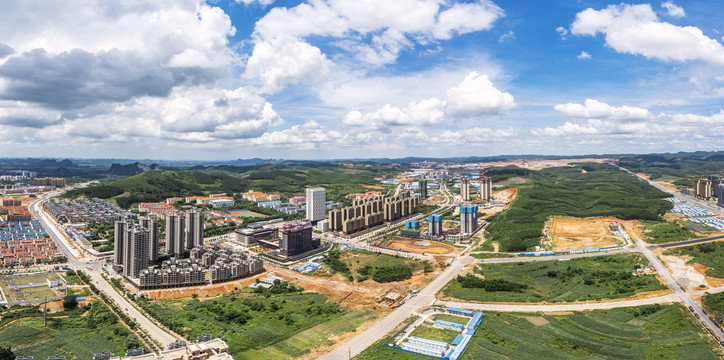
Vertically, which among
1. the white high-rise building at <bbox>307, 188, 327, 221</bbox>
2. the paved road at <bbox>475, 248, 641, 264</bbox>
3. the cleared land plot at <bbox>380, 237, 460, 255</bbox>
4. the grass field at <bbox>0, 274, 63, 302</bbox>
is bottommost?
the grass field at <bbox>0, 274, 63, 302</bbox>

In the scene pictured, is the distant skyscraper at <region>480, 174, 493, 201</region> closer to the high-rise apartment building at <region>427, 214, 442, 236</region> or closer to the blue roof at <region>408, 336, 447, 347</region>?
the high-rise apartment building at <region>427, 214, 442, 236</region>

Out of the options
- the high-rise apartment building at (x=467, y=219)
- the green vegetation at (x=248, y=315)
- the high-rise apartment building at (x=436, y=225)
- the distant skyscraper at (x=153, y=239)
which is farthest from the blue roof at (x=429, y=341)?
the high-rise apartment building at (x=467, y=219)

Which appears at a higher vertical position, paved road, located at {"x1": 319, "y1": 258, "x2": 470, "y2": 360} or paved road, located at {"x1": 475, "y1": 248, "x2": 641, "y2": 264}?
paved road, located at {"x1": 475, "y1": 248, "x2": 641, "y2": 264}

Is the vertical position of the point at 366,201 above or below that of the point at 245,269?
above

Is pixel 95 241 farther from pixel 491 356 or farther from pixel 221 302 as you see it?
pixel 491 356

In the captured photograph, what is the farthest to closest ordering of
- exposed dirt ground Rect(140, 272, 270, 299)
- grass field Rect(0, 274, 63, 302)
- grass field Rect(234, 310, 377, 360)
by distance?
exposed dirt ground Rect(140, 272, 270, 299) < grass field Rect(0, 274, 63, 302) < grass field Rect(234, 310, 377, 360)

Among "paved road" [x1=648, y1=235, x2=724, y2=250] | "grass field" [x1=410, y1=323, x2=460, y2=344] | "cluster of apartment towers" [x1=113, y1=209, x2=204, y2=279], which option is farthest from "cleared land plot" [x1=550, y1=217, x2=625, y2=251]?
"cluster of apartment towers" [x1=113, y1=209, x2=204, y2=279]

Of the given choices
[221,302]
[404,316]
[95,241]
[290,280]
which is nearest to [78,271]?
[95,241]

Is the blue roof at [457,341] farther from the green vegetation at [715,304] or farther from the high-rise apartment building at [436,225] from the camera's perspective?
the high-rise apartment building at [436,225]

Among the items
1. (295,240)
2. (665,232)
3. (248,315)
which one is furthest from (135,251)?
(665,232)
